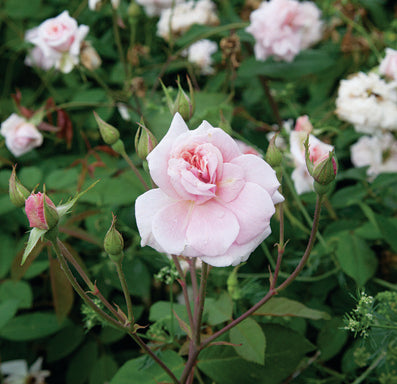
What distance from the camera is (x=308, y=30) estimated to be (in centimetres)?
164

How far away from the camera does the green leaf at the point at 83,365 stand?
1041mm

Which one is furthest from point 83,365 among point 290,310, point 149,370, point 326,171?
point 326,171


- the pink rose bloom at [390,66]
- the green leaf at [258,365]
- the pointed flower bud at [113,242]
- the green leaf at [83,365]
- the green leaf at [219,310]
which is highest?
the pointed flower bud at [113,242]

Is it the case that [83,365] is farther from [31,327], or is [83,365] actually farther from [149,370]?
[149,370]

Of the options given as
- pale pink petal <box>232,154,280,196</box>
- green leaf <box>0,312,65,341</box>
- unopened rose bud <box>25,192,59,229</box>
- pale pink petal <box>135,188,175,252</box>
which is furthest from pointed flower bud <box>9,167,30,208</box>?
green leaf <box>0,312,65,341</box>

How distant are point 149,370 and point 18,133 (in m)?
0.77

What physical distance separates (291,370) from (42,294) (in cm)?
72

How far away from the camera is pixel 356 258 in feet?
3.02

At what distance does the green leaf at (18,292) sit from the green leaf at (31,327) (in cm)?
4

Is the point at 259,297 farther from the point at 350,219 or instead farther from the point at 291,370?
the point at 350,219

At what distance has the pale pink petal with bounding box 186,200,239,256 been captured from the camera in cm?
51

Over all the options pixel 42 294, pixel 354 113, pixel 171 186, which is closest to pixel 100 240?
pixel 42 294

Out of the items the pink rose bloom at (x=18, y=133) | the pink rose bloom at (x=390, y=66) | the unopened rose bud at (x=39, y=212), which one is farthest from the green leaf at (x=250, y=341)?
the pink rose bloom at (x=18, y=133)

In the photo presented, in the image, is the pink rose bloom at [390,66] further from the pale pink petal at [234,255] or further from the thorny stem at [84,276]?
the thorny stem at [84,276]
